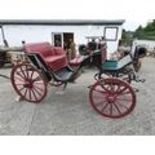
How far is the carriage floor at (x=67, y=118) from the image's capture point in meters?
2.88

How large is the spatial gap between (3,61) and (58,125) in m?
5.50

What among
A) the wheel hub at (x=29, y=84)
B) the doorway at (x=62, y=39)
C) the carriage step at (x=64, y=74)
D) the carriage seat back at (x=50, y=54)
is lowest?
the doorway at (x=62, y=39)

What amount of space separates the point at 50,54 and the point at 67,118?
5.65 feet

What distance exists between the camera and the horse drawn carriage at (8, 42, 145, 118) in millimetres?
3148

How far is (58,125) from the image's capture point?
120 inches

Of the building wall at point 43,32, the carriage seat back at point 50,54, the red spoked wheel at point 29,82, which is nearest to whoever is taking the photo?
the red spoked wheel at point 29,82

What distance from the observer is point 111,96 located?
3.23 meters

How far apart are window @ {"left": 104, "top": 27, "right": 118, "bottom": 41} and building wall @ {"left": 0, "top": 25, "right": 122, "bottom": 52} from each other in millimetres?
149

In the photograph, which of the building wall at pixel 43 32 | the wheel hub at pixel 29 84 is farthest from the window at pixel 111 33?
the wheel hub at pixel 29 84

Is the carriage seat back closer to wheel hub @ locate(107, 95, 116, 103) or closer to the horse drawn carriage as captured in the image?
the horse drawn carriage

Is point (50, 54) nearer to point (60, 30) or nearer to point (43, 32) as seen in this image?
point (60, 30)

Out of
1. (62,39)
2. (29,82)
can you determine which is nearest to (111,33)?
(62,39)

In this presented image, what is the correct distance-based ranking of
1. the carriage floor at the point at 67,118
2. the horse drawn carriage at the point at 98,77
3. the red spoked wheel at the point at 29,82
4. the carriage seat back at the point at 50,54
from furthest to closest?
the carriage seat back at the point at 50,54
the red spoked wheel at the point at 29,82
the horse drawn carriage at the point at 98,77
the carriage floor at the point at 67,118

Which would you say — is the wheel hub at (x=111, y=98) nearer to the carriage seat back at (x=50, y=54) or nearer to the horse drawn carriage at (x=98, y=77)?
the horse drawn carriage at (x=98, y=77)
